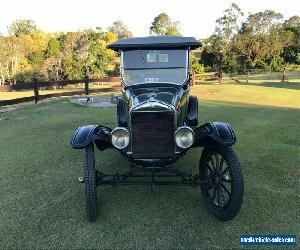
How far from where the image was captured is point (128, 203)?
4.57 metres

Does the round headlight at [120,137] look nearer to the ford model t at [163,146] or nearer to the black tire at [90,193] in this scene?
the ford model t at [163,146]

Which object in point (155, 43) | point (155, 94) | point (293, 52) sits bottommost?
point (155, 94)

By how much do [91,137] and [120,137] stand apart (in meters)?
0.47

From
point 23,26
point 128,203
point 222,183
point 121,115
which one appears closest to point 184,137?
point 222,183

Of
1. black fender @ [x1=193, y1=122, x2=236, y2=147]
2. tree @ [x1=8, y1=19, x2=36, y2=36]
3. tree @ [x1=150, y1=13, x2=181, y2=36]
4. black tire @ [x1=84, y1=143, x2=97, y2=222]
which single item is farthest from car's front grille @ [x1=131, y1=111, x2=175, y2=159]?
tree @ [x1=8, y1=19, x2=36, y2=36]

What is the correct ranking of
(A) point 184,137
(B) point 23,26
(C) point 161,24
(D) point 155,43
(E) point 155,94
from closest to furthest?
(A) point 184,137
(E) point 155,94
(D) point 155,43
(C) point 161,24
(B) point 23,26

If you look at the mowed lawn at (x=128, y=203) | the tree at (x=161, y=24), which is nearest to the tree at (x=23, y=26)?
the tree at (x=161, y=24)

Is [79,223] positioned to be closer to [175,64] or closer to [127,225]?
[127,225]

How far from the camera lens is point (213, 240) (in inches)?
145

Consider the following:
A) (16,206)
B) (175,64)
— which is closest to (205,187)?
(175,64)

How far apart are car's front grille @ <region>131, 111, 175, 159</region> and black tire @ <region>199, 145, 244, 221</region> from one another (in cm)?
67

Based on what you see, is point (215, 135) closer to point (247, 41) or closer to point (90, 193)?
point (90, 193)

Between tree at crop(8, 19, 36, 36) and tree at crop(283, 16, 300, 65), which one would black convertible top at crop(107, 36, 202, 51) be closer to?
tree at crop(283, 16, 300, 65)

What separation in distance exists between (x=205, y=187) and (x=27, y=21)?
8973 centimetres
